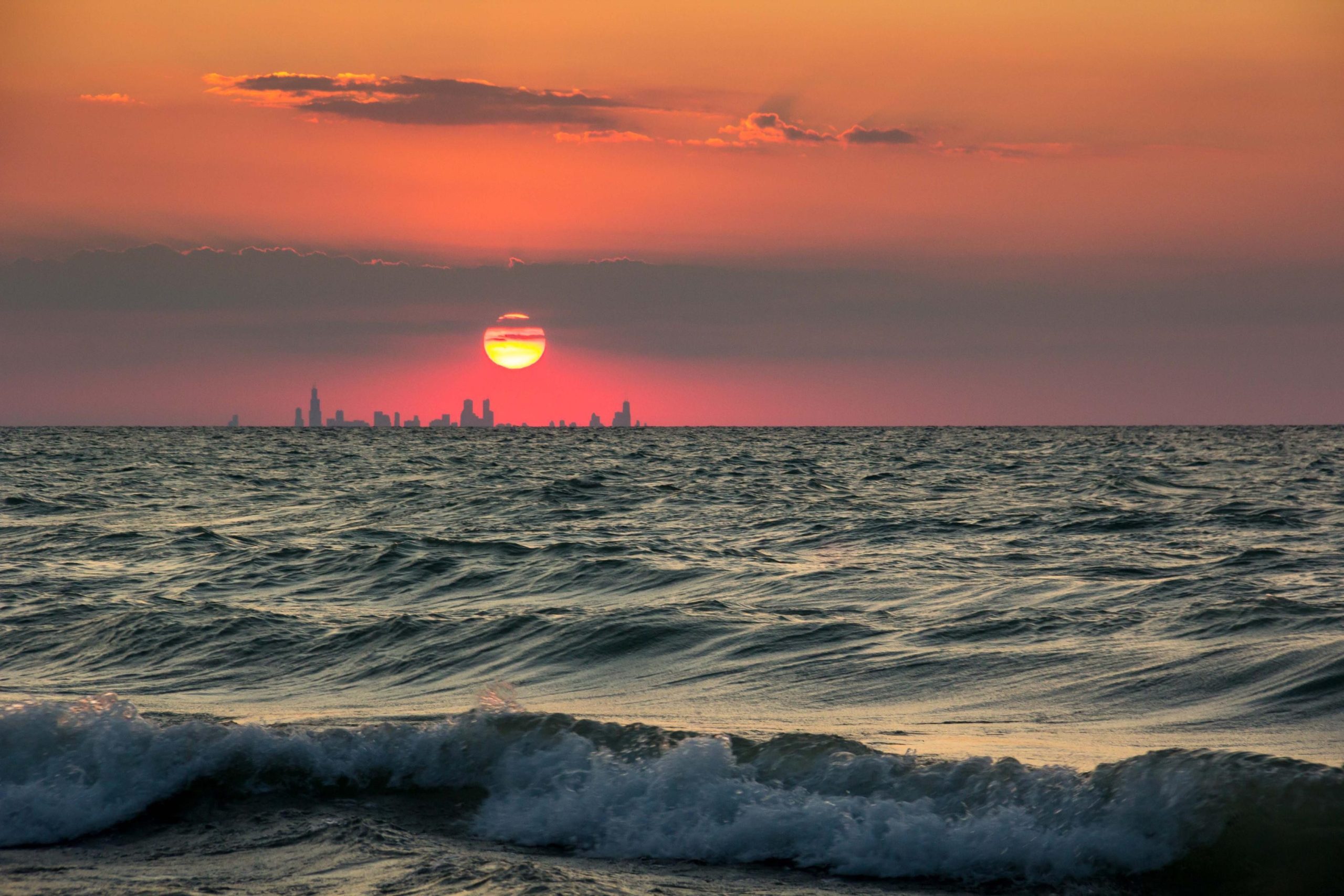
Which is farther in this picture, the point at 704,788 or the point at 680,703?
the point at 680,703

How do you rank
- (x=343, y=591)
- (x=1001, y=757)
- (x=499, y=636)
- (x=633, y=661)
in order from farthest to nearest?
1. (x=343, y=591)
2. (x=499, y=636)
3. (x=633, y=661)
4. (x=1001, y=757)

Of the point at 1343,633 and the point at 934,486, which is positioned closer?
the point at 1343,633

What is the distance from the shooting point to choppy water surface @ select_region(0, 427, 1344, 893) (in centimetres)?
656

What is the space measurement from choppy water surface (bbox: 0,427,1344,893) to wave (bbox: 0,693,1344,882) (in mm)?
23

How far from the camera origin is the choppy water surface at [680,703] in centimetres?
656

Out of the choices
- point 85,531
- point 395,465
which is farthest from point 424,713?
point 395,465

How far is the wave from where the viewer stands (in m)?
6.54

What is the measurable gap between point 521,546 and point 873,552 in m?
6.96

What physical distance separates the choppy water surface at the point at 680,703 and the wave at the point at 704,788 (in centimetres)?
2

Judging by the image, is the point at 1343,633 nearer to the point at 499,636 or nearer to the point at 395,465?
the point at 499,636

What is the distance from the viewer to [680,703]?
10.5m

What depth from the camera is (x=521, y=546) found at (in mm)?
22453

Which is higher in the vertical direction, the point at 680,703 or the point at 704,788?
the point at 704,788

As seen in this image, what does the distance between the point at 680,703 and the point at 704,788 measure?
123 inches
